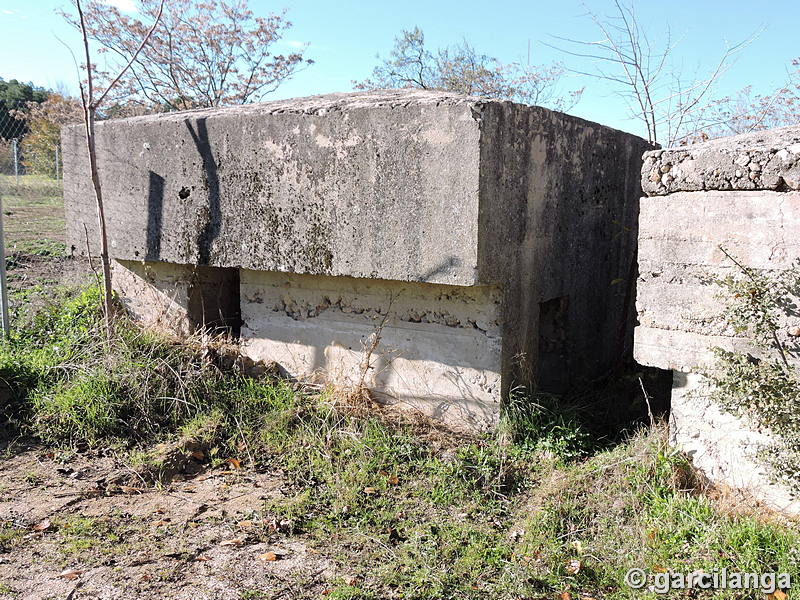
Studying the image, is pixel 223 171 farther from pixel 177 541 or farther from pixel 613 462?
pixel 613 462

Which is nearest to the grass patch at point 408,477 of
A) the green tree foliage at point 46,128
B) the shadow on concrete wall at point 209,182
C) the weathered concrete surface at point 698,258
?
the weathered concrete surface at point 698,258

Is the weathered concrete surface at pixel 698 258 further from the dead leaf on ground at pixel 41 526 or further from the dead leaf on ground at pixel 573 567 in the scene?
the dead leaf on ground at pixel 41 526

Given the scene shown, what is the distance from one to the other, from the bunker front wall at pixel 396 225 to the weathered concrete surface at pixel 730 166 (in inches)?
31.3

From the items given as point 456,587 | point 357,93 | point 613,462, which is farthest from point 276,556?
point 357,93

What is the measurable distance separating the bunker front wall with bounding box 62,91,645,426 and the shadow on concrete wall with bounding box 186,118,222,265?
1cm

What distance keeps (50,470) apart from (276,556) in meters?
1.75

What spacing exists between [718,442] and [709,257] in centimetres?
90

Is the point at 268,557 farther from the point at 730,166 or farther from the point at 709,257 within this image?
the point at 730,166

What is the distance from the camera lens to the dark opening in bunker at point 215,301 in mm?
4871

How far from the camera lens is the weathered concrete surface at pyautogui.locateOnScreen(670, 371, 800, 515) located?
296 cm

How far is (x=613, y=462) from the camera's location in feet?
11.0

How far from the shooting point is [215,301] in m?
5.09

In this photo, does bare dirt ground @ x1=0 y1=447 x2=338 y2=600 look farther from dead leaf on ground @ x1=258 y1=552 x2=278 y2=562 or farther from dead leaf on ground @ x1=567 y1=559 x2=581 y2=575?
dead leaf on ground @ x1=567 y1=559 x2=581 y2=575

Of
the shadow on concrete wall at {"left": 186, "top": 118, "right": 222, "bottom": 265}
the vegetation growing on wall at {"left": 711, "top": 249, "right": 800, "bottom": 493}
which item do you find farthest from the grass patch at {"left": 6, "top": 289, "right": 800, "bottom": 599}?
the shadow on concrete wall at {"left": 186, "top": 118, "right": 222, "bottom": 265}
